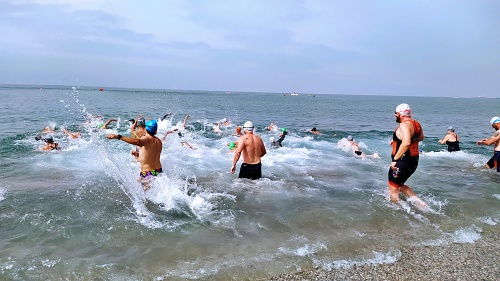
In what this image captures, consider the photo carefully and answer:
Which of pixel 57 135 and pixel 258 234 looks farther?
pixel 57 135

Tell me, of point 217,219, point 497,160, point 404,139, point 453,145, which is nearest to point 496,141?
point 497,160

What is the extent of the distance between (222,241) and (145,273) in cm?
134

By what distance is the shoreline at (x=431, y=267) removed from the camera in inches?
171

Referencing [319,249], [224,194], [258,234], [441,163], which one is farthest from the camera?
[441,163]

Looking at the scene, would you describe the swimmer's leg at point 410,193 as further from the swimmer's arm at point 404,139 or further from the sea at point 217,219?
the swimmer's arm at point 404,139

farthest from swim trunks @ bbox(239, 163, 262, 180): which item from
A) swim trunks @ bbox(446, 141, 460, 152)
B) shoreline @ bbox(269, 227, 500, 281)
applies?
swim trunks @ bbox(446, 141, 460, 152)

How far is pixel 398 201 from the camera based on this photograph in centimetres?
714

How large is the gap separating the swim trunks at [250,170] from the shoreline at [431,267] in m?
4.01

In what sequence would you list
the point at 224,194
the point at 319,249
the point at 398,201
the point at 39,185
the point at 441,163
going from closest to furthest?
the point at 319,249 < the point at 398,201 < the point at 224,194 < the point at 39,185 < the point at 441,163

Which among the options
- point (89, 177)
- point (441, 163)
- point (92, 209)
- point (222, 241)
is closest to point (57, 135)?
point (89, 177)

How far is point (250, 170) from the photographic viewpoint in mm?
8383

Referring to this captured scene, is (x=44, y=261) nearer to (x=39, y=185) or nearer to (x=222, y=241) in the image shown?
(x=222, y=241)

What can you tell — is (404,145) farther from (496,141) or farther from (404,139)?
(496,141)

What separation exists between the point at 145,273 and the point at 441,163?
12.1 meters
